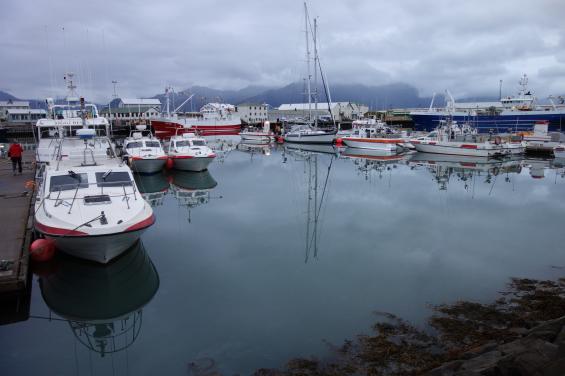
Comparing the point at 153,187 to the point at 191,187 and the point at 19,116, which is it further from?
the point at 19,116

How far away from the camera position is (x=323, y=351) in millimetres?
7145

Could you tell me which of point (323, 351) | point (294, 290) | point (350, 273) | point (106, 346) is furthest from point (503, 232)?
point (106, 346)

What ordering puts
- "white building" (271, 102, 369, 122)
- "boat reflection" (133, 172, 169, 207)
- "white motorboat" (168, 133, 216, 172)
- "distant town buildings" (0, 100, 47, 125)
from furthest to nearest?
"white building" (271, 102, 369, 122) < "distant town buildings" (0, 100, 47, 125) < "white motorboat" (168, 133, 216, 172) < "boat reflection" (133, 172, 169, 207)

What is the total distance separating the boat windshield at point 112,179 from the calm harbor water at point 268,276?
223 centimetres

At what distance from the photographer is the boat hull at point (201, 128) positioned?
202ft

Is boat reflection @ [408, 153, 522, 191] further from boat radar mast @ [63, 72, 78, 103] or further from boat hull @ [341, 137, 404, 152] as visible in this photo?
boat radar mast @ [63, 72, 78, 103]

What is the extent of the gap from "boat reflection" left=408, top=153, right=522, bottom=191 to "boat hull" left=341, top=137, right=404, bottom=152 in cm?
247

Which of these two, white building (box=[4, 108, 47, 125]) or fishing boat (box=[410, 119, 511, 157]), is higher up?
white building (box=[4, 108, 47, 125])

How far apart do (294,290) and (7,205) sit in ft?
35.4

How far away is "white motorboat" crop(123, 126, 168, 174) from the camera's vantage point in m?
24.7

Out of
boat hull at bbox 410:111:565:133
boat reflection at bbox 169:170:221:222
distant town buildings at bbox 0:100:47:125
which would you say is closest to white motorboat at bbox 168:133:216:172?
boat reflection at bbox 169:170:221:222

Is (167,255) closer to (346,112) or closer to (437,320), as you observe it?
(437,320)

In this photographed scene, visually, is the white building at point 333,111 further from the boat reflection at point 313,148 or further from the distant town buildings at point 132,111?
the boat reflection at point 313,148

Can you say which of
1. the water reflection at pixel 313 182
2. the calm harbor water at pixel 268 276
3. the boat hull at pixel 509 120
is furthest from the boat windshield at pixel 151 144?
the boat hull at pixel 509 120
